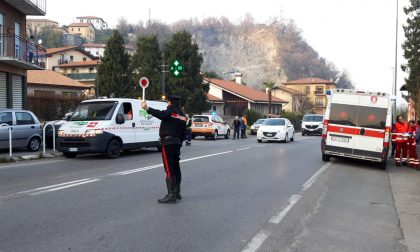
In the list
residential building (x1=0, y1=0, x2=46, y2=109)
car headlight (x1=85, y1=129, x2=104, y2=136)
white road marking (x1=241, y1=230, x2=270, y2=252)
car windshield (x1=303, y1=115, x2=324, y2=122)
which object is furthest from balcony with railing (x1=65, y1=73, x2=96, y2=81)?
white road marking (x1=241, y1=230, x2=270, y2=252)

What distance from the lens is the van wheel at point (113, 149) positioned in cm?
1485

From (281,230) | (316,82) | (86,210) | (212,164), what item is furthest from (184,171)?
(316,82)

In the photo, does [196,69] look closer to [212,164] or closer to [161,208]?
[212,164]

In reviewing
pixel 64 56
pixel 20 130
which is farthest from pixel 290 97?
pixel 20 130

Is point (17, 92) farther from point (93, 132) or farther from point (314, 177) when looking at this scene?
point (314, 177)

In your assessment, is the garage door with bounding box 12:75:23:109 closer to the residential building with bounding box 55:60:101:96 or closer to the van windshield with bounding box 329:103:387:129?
the van windshield with bounding box 329:103:387:129

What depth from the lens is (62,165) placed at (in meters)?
13.1

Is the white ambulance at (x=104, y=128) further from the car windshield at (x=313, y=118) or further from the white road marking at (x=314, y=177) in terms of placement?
the car windshield at (x=313, y=118)

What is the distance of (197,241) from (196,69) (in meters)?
35.3

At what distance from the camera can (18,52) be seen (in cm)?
2391

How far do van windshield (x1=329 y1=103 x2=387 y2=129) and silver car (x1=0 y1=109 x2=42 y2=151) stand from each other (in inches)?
427

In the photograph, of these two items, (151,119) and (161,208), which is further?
(151,119)

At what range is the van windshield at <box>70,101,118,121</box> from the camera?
49.3ft

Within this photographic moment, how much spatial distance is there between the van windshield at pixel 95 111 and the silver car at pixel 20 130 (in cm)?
219
